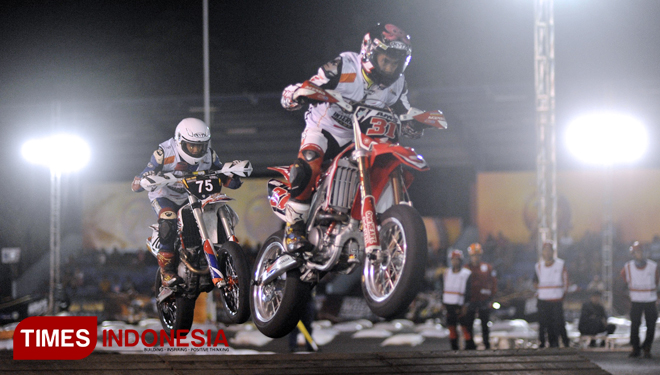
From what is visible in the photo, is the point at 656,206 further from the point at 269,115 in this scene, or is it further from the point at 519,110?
the point at 269,115

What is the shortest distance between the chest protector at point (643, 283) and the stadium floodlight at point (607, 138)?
301 centimetres

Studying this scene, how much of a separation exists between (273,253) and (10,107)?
19.0ft

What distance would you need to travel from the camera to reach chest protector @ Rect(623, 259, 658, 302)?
9.91 m

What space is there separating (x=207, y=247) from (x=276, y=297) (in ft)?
1.96

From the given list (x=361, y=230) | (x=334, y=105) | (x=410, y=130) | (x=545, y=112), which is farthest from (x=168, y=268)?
(x=545, y=112)

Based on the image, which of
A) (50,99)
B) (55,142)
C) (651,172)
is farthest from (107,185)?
(651,172)

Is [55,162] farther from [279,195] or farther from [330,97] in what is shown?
[330,97]

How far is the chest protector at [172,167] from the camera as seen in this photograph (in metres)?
4.61

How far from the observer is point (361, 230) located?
398 centimetres

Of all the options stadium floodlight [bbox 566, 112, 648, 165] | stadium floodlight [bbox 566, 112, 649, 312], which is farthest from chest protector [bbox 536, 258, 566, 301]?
stadium floodlight [bbox 566, 112, 648, 165]

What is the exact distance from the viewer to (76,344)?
19.1ft

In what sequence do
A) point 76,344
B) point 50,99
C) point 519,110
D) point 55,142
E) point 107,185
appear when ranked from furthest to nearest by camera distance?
point 519,110 → point 107,185 → point 50,99 → point 55,142 → point 76,344

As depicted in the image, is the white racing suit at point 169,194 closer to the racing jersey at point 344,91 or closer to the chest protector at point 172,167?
the chest protector at point 172,167

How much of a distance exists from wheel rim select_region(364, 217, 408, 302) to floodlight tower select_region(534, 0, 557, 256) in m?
5.97
